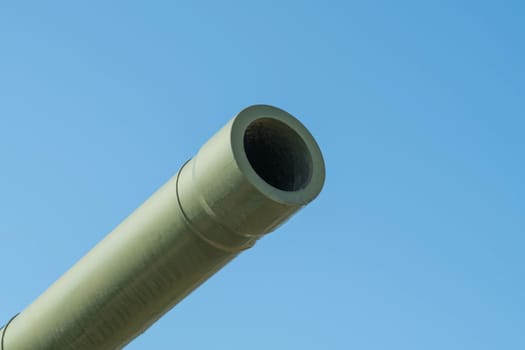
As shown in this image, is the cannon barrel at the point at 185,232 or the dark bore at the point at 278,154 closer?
the cannon barrel at the point at 185,232

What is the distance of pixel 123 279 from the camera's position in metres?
6.65

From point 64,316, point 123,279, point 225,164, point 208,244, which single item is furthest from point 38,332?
point 225,164

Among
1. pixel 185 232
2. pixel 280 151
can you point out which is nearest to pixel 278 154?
pixel 280 151

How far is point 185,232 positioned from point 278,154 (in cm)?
81

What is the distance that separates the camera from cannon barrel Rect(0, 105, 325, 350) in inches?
244

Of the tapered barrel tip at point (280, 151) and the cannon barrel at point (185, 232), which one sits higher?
the tapered barrel tip at point (280, 151)

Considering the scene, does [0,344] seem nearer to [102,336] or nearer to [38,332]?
[38,332]

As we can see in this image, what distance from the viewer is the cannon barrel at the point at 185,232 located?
6.20 m

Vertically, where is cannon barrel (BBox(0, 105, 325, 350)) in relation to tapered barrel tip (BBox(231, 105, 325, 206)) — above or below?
below

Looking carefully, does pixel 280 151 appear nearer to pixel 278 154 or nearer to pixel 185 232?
pixel 278 154

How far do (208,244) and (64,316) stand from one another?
1.23 metres

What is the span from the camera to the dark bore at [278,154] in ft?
21.1

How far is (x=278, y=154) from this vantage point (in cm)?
655

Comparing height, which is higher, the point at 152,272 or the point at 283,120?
the point at 283,120
